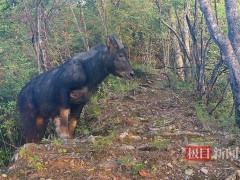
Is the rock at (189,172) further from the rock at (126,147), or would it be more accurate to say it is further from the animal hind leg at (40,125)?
the animal hind leg at (40,125)

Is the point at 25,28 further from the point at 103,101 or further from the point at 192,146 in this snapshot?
the point at 192,146

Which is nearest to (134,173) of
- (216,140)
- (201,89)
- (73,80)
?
(216,140)

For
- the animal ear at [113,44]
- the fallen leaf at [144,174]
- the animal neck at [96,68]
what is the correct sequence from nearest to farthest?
the fallen leaf at [144,174], the animal ear at [113,44], the animal neck at [96,68]

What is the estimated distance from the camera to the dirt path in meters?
4.54

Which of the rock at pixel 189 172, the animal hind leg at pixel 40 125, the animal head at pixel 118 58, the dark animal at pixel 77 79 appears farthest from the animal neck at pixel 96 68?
the rock at pixel 189 172

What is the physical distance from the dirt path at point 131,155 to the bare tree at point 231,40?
93 centimetres

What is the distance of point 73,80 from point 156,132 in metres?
1.84

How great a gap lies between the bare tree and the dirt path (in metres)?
0.93

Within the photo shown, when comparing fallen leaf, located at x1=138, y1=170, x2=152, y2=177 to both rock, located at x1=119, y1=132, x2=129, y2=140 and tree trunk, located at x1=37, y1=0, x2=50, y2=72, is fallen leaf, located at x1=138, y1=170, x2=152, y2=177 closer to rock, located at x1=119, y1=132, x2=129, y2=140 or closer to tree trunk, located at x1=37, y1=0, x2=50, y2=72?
rock, located at x1=119, y1=132, x2=129, y2=140

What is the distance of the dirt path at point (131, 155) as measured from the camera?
454 centimetres

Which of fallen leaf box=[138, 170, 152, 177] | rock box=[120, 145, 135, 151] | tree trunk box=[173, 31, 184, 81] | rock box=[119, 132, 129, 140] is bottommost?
fallen leaf box=[138, 170, 152, 177]

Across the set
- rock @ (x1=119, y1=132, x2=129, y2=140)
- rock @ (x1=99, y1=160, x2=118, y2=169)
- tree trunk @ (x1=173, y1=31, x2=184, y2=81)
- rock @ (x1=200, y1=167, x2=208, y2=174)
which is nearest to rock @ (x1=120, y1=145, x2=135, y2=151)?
rock @ (x1=99, y1=160, x2=118, y2=169)

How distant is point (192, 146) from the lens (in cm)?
539

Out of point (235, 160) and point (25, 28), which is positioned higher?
point (25, 28)
